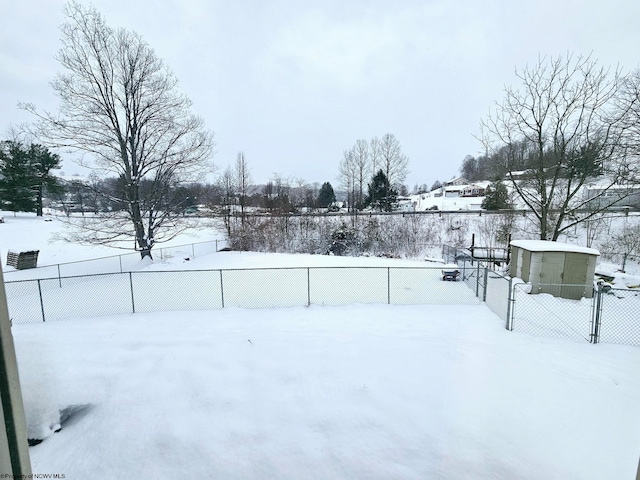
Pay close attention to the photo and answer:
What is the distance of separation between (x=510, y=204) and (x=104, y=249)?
28.3 meters

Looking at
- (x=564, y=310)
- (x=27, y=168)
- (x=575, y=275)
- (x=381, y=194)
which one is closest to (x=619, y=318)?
(x=564, y=310)

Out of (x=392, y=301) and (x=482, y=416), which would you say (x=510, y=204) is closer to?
(x=392, y=301)

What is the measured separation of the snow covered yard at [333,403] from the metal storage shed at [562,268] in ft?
17.2

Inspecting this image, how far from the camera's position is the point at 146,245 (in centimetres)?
1677

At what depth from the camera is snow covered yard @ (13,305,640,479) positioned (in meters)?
3.31

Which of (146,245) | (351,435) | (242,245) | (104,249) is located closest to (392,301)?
(351,435)

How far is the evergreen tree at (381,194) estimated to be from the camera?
3947cm

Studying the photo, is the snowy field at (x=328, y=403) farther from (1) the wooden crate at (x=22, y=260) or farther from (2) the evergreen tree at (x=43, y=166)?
(2) the evergreen tree at (x=43, y=166)

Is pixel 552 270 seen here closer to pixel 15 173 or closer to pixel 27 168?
pixel 27 168

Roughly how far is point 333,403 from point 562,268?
10905mm

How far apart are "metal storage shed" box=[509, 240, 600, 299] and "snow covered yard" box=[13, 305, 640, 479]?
17.2 feet

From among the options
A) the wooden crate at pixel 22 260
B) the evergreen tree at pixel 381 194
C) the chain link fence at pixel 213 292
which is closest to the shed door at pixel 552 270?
the chain link fence at pixel 213 292

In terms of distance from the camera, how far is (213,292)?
11.7 m

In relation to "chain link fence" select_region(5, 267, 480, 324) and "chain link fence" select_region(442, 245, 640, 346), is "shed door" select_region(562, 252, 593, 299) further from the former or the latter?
"chain link fence" select_region(5, 267, 480, 324)
